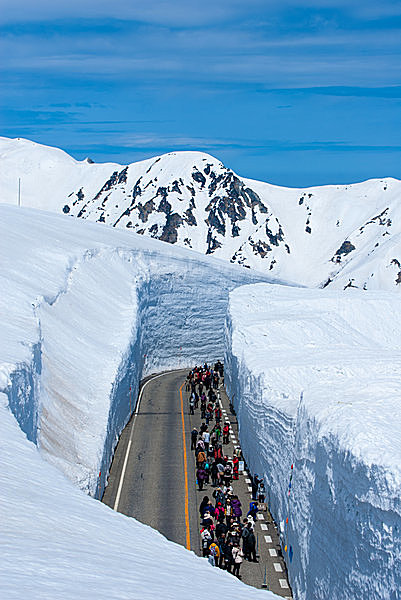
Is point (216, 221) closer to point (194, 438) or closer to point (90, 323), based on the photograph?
point (90, 323)

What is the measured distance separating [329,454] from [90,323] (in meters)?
24.9

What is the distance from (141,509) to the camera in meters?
26.7

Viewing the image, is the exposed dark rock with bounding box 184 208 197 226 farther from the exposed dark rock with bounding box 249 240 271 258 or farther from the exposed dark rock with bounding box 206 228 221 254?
the exposed dark rock with bounding box 249 240 271 258

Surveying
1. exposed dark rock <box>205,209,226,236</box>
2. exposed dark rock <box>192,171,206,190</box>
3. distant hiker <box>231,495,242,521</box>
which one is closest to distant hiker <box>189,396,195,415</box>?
distant hiker <box>231,495,242,521</box>

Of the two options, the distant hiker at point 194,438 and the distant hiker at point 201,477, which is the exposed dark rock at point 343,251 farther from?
the distant hiker at point 201,477

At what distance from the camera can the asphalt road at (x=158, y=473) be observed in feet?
84.9

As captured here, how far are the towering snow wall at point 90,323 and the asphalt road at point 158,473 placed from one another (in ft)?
2.94

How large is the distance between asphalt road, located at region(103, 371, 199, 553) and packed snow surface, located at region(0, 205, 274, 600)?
1035mm

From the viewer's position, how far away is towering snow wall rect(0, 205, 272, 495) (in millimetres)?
24406

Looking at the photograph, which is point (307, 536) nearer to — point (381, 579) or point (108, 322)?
point (381, 579)

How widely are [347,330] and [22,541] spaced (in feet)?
121

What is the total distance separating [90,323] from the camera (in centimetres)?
4181

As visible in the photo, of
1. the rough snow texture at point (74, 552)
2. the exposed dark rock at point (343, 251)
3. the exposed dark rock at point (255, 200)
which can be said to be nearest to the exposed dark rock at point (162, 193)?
the exposed dark rock at point (255, 200)

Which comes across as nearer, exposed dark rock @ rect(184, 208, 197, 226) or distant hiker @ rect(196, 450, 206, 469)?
distant hiker @ rect(196, 450, 206, 469)
